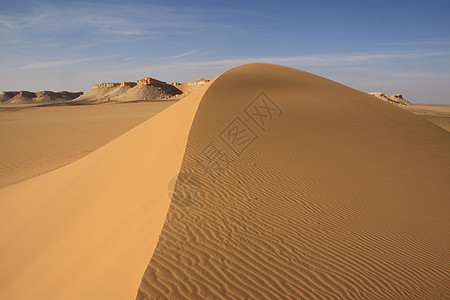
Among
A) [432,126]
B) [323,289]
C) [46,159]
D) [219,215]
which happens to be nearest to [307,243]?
[323,289]

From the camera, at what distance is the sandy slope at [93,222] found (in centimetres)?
355

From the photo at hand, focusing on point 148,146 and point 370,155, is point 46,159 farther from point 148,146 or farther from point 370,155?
point 370,155

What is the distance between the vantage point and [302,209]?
476cm

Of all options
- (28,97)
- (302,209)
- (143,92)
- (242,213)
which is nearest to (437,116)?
(302,209)

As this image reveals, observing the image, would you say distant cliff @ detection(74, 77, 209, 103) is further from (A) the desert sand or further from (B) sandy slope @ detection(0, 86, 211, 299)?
(A) the desert sand

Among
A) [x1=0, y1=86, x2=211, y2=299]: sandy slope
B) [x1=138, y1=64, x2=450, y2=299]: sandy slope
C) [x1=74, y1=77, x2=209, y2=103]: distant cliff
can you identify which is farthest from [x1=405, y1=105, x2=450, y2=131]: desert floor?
[x1=74, y1=77, x2=209, y2=103]: distant cliff

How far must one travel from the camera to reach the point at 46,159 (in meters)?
13.9

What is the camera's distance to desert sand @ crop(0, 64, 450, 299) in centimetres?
319

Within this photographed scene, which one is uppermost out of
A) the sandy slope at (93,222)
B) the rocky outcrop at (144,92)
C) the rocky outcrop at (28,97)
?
the rocky outcrop at (144,92)

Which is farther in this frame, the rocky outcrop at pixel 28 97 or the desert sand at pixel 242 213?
the rocky outcrop at pixel 28 97

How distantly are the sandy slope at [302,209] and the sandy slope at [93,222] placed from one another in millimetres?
364

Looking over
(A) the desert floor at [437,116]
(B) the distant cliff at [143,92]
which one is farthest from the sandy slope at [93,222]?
(B) the distant cliff at [143,92]

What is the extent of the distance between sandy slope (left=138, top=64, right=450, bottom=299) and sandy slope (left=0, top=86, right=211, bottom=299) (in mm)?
364

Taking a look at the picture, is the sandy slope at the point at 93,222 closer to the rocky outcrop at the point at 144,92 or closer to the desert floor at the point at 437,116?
the desert floor at the point at 437,116
